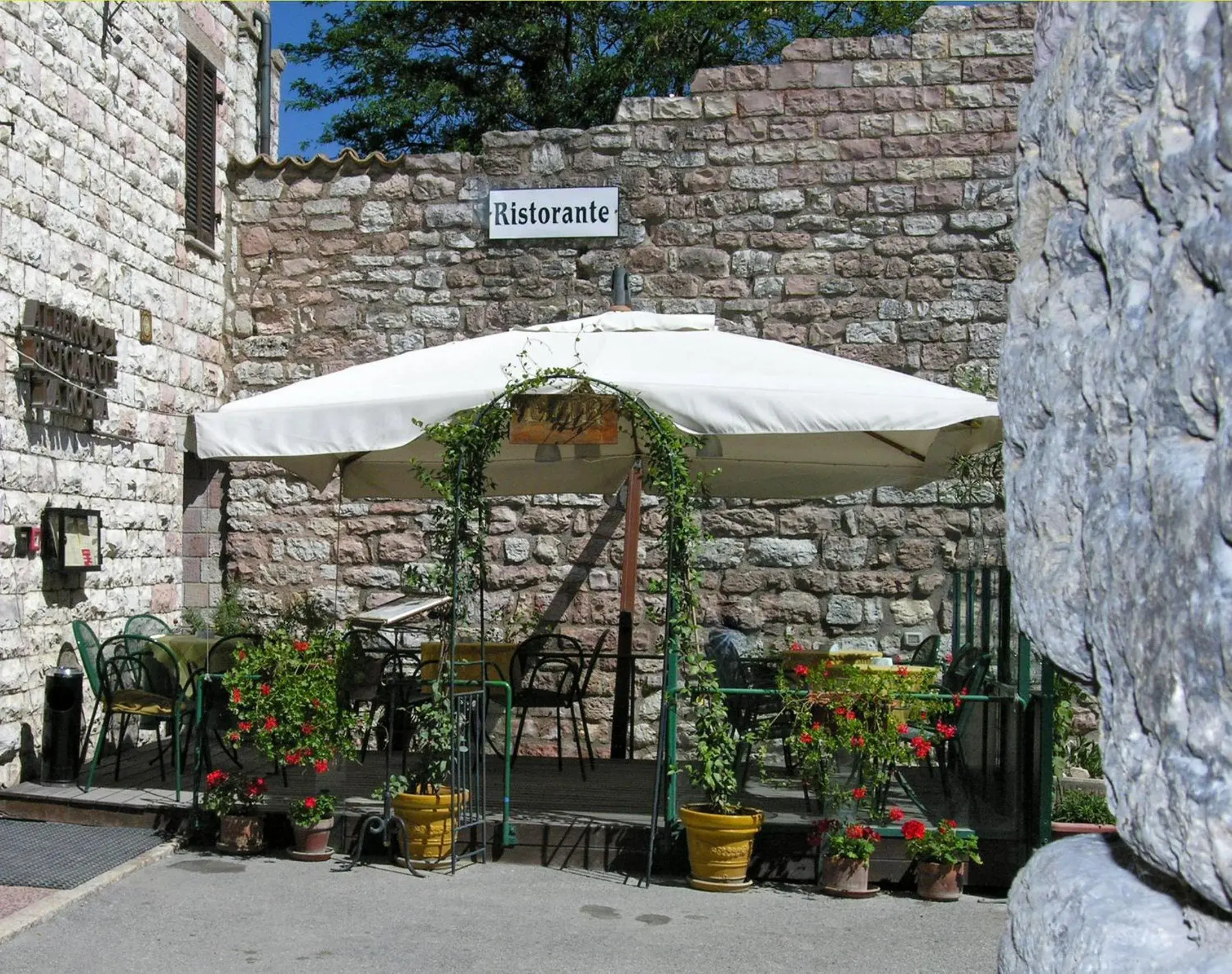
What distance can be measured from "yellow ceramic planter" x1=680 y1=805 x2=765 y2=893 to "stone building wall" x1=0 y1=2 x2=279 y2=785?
344 cm

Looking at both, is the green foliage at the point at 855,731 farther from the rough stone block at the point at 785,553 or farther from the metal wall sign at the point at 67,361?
the metal wall sign at the point at 67,361

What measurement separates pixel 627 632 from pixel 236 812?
2949mm

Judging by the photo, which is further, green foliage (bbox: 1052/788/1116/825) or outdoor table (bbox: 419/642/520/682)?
outdoor table (bbox: 419/642/520/682)

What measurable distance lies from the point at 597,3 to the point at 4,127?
490 inches

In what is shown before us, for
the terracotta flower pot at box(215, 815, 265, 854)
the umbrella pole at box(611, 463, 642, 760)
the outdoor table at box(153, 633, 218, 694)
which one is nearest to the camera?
the terracotta flower pot at box(215, 815, 265, 854)

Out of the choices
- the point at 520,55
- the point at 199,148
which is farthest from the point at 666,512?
the point at 520,55

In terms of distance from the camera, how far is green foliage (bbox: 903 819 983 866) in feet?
17.4

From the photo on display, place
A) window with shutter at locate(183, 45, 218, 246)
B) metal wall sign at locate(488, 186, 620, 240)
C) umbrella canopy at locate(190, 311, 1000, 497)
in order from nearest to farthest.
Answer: umbrella canopy at locate(190, 311, 1000, 497)
window with shutter at locate(183, 45, 218, 246)
metal wall sign at locate(488, 186, 620, 240)

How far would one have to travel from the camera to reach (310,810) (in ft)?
18.9

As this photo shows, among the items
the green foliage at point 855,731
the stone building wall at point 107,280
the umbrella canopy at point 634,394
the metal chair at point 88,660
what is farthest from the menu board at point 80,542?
the green foliage at point 855,731

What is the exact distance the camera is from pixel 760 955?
14.9 ft

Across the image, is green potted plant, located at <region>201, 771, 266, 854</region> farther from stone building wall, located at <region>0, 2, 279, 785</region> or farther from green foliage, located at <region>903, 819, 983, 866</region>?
green foliage, located at <region>903, 819, 983, 866</region>

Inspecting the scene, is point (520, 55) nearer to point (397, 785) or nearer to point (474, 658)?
point (474, 658)

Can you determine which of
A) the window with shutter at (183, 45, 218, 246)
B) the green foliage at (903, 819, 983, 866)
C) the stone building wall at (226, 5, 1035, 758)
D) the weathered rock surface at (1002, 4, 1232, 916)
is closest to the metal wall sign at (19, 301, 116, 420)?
the window with shutter at (183, 45, 218, 246)
